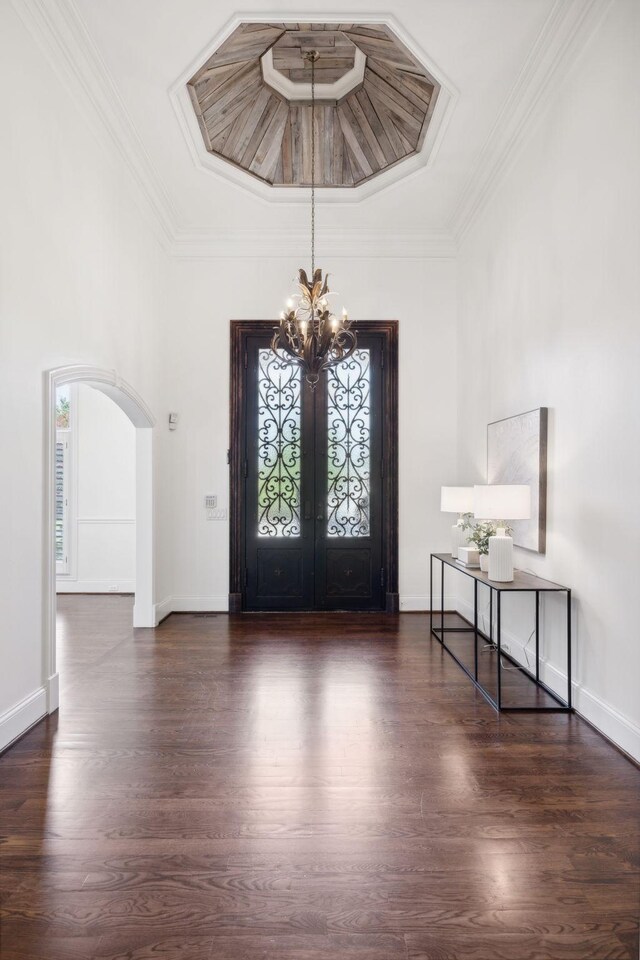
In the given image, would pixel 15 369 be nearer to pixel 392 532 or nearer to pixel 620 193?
pixel 620 193

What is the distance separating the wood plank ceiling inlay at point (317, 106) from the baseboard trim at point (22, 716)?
14.1ft

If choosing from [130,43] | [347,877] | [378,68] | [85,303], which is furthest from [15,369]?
[378,68]

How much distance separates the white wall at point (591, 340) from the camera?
2.80 meters

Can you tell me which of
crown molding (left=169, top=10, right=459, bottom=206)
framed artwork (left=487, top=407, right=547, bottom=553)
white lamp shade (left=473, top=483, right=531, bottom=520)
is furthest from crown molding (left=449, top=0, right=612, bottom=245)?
white lamp shade (left=473, top=483, right=531, bottom=520)

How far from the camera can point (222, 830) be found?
7.24 ft

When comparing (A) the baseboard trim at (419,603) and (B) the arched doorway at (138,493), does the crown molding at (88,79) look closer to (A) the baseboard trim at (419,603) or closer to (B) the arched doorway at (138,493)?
(B) the arched doorway at (138,493)

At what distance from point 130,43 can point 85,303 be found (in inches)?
65.5

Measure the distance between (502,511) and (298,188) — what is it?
3.69 m

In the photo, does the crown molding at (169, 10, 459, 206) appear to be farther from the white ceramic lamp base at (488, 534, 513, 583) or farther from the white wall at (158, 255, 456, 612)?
the white ceramic lamp base at (488, 534, 513, 583)

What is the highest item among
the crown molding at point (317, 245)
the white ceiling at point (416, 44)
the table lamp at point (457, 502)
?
the white ceiling at point (416, 44)

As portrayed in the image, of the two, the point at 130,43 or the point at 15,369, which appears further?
the point at 130,43

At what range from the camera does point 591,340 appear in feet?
10.4

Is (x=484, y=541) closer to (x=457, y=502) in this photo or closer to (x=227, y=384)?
(x=457, y=502)

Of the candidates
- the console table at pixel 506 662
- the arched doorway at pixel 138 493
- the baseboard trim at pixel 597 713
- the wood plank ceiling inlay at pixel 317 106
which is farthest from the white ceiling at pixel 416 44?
the baseboard trim at pixel 597 713
